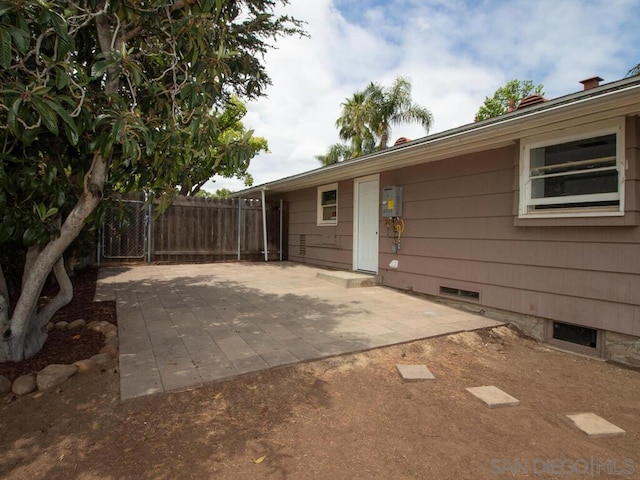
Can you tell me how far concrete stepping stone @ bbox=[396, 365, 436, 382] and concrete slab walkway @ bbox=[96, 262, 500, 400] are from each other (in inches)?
16.6

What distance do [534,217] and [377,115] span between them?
17846 mm

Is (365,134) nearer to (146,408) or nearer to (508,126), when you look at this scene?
(508,126)

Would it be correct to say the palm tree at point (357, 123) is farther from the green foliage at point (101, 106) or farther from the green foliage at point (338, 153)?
the green foliage at point (101, 106)

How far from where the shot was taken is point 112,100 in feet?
8.34

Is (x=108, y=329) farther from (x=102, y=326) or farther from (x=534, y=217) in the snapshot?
(x=534, y=217)

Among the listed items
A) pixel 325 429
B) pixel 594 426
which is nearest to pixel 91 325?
pixel 325 429

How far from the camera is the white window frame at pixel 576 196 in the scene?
3471 millimetres

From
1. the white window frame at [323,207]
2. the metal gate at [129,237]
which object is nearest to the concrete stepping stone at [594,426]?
the white window frame at [323,207]

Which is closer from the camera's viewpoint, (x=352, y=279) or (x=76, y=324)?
(x=76, y=324)

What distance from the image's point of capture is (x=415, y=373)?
9.51 ft

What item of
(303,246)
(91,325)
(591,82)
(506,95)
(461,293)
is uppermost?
(506,95)

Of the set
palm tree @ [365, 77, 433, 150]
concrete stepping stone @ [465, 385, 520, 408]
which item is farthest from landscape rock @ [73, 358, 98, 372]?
palm tree @ [365, 77, 433, 150]

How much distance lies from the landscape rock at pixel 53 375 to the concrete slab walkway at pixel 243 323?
1.22 feet

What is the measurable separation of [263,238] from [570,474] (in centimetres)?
956
